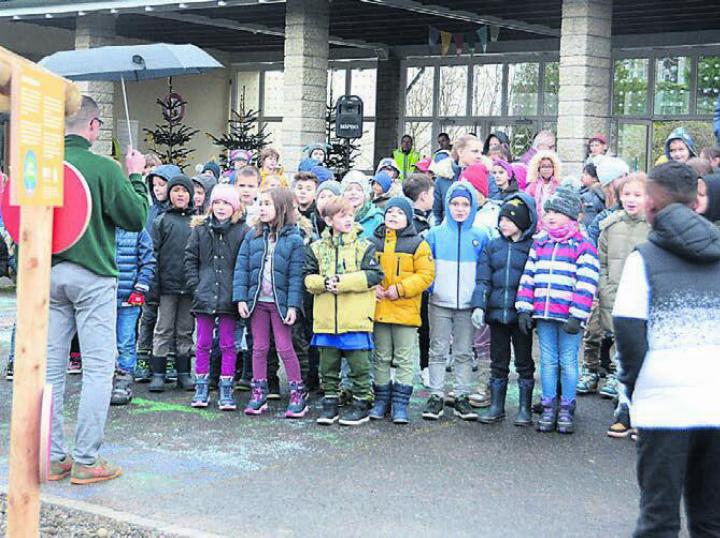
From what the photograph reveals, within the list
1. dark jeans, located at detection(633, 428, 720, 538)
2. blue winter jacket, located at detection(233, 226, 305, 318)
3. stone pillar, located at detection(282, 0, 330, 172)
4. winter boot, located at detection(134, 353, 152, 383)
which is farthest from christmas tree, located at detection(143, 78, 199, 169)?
dark jeans, located at detection(633, 428, 720, 538)

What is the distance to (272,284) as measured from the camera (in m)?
8.26

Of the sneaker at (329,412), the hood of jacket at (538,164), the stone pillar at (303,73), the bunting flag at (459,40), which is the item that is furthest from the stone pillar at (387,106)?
the sneaker at (329,412)

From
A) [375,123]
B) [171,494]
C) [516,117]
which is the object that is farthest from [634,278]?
[375,123]

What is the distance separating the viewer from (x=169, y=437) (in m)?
7.61

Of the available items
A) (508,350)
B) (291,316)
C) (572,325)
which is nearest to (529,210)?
(572,325)

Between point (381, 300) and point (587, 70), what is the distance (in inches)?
343

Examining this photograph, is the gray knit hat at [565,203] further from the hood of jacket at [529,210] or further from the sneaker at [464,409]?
the sneaker at [464,409]

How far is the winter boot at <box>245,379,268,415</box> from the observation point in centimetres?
838

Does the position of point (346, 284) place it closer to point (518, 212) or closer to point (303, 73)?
point (518, 212)

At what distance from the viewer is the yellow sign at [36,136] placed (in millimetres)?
4426

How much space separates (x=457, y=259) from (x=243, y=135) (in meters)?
17.5

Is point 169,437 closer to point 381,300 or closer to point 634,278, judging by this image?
point 381,300

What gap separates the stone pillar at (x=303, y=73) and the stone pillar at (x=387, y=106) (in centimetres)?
736

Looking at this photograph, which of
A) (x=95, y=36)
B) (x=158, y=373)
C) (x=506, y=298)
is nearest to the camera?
(x=506, y=298)
